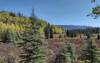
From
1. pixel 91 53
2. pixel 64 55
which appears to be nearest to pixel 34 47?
pixel 91 53

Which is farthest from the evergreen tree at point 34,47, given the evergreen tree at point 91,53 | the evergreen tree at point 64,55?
the evergreen tree at point 64,55

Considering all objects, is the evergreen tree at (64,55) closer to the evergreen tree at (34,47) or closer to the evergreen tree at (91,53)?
the evergreen tree at (91,53)

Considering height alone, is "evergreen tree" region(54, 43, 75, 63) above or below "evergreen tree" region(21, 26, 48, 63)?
below

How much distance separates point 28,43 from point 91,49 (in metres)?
9.93

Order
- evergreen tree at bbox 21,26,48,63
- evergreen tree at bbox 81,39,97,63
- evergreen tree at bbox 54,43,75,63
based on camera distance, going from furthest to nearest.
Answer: evergreen tree at bbox 54,43,75,63
evergreen tree at bbox 81,39,97,63
evergreen tree at bbox 21,26,48,63

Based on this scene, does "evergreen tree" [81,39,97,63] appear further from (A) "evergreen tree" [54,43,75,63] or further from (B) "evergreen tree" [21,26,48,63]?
(B) "evergreen tree" [21,26,48,63]

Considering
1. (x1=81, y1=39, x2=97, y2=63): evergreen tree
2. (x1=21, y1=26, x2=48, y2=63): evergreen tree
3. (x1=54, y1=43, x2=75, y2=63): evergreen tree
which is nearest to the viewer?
(x1=21, y1=26, x2=48, y2=63): evergreen tree

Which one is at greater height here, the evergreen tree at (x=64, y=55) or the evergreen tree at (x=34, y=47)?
the evergreen tree at (x=34, y=47)

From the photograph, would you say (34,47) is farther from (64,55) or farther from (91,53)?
(64,55)

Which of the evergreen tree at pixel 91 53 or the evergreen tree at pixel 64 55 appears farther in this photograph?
the evergreen tree at pixel 64 55

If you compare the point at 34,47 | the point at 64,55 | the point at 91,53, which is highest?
the point at 34,47

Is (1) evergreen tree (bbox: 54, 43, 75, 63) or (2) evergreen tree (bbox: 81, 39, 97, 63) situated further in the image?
(1) evergreen tree (bbox: 54, 43, 75, 63)

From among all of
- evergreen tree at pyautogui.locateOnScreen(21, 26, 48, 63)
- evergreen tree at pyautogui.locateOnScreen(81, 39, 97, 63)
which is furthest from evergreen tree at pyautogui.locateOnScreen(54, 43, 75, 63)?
evergreen tree at pyautogui.locateOnScreen(21, 26, 48, 63)

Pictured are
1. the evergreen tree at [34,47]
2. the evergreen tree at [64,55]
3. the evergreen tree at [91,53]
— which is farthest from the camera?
the evergreen tree at [64,55]
